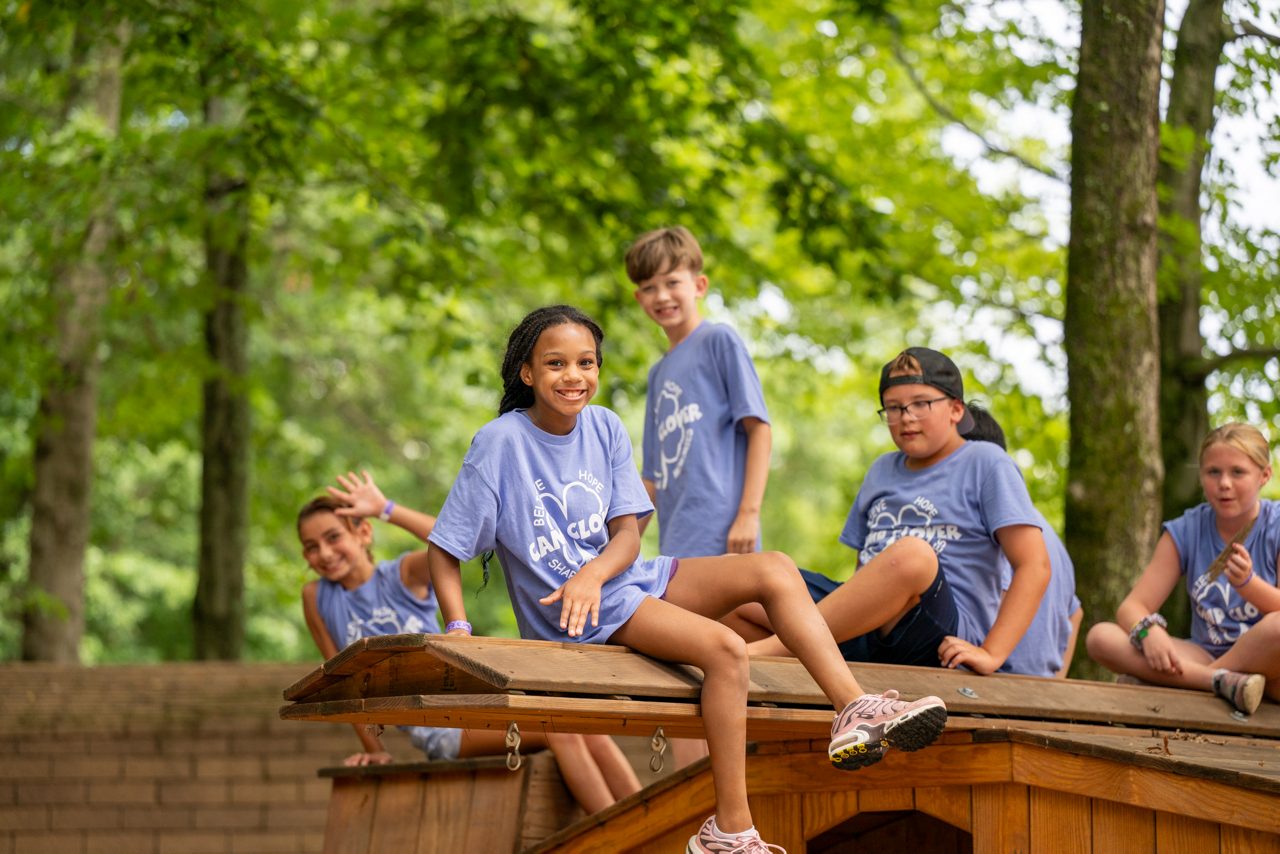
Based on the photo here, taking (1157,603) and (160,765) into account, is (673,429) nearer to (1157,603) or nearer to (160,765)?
(1157,603)

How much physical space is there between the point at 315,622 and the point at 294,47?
21.3ft

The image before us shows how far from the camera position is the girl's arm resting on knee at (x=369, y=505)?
A: 198 inches

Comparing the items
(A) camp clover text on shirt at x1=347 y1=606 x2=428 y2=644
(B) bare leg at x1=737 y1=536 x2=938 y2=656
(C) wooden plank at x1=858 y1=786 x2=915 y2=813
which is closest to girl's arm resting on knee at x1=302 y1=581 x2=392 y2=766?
(A) camp clover text on shirt at x1=347 y1=606 x2=428 y2=644

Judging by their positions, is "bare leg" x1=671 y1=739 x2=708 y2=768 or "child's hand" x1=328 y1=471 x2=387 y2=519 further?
"bare leg" x1=671 y1=739 x2=708 y2=768

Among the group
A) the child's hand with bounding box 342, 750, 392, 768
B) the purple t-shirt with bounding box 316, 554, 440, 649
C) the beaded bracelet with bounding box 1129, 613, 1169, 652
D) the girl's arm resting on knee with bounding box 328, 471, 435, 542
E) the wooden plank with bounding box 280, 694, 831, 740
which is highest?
the girl's arm resting on knee with bounding box 328, 471, 435, 542

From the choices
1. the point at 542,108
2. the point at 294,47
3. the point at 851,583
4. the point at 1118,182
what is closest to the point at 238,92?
the point at 294,47

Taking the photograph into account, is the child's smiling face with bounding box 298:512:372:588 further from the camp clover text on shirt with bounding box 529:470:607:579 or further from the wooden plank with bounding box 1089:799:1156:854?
the wooden plank with bounding box 1089:799:1156:854

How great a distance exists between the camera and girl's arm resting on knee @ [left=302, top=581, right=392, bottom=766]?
5828 millimetres

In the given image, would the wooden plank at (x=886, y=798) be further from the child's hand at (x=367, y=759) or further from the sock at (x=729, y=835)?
the child's hand at (x=367, y=759)

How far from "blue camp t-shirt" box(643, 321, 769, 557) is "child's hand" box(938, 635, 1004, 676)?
40.3 inches

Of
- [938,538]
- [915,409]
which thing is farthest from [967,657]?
[915,409]

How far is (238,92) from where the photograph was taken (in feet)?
35.3

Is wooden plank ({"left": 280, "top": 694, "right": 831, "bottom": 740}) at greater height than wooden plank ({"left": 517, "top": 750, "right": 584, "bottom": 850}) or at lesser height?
greater

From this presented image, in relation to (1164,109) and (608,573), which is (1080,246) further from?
(608,573)
